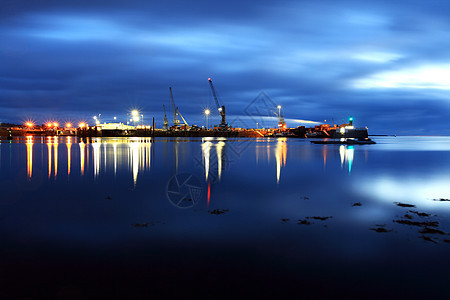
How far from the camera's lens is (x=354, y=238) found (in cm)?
1316

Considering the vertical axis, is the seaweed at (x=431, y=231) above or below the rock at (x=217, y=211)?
above

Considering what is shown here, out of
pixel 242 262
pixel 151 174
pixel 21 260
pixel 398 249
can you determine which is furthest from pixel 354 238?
pixel 151 174

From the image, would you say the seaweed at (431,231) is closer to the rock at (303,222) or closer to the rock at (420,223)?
the rock at (420,223)

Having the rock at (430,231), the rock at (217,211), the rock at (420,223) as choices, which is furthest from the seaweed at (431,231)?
the rock at (217,211)

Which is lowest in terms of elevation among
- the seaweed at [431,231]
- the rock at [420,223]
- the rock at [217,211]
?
the rock at [420,223]

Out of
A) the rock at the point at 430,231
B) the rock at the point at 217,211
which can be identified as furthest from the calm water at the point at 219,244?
the rock at the point at 430,231

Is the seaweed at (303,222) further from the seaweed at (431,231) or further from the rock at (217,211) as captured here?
the seaweed at (431,231)

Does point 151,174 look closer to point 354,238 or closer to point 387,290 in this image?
point 354,238

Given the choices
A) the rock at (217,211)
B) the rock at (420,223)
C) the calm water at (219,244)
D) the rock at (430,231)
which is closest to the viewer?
the calm water at (219,244)

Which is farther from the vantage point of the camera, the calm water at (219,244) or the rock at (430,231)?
the rock at (430,231)

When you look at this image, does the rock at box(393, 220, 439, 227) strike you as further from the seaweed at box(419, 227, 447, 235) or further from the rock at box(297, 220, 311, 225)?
the rock at box(297, 220, 311, 225)

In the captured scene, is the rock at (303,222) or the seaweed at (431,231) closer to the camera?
the seaweed at (431,231)

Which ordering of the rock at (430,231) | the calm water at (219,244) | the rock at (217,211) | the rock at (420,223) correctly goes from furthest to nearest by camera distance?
the rock at (217,211)
the rock at (420,223)
the rock at (430,231)
the calm water at (219,244)

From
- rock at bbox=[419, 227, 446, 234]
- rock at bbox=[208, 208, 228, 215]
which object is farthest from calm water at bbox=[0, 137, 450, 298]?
rock at bbox=[419, 227, 446, 234]
